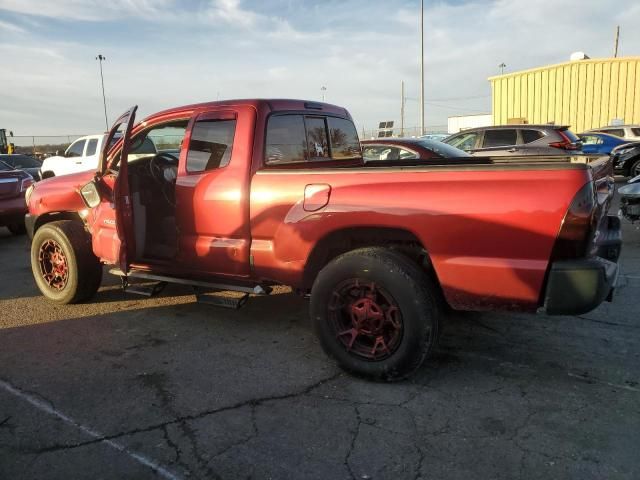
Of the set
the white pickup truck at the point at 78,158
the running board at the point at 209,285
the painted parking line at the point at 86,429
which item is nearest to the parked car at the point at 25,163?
the white pickup truck at the point at 78,158

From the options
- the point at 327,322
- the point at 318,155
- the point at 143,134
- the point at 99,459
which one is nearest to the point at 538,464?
the point at 327,322

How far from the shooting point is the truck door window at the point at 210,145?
165 inches

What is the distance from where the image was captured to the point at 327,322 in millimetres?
3582

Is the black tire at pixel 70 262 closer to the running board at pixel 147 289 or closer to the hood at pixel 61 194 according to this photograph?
the hood at pixel 61 194

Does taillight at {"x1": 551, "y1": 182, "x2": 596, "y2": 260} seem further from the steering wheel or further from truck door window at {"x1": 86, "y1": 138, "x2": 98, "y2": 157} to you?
truck door window at {"x1": 86, "y1": 138, "x2": 98, "y2": 157}

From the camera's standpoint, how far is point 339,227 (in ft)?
11.5

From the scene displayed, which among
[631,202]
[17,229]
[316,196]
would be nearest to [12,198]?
[17,229]

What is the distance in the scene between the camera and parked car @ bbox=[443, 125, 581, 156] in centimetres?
1139

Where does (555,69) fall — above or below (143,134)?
above

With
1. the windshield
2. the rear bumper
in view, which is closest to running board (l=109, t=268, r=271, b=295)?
the rear bumper

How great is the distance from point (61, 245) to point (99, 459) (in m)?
3.08

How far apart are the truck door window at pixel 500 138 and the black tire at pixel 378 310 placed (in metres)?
9.29

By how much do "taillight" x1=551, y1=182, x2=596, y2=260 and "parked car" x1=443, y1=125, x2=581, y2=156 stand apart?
902 centimetres

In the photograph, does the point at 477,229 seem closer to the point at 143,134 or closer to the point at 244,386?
the point at 244,386
